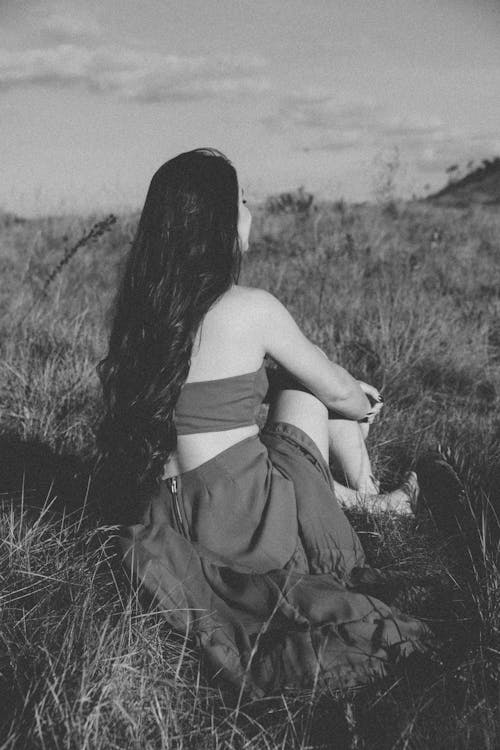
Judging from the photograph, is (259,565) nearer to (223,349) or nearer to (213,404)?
(213,404)

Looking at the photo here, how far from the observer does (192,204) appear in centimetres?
177

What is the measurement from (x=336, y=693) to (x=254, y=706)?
193 millimetres

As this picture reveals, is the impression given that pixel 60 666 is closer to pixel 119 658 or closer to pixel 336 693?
pixel 119 658

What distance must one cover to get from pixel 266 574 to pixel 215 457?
0.36 m

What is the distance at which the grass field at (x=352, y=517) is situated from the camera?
4.38ft

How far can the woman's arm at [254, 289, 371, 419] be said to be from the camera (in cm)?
185

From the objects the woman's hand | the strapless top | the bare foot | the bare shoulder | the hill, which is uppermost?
the hill

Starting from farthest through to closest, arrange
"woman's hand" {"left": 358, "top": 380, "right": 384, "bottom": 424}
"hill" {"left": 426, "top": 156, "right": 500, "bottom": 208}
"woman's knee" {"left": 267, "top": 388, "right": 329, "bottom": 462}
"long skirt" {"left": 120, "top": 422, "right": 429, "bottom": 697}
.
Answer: "hill" {"left": 426, "top": 156, "right": 500, "bottom": 208} → "woman's hand" {"left": 358, "top": 380, "right": 384, "bottom": 424} → "woman's knee" {"left": 267, "top": 388, "right": 329, "bottom": 462} → "long skirt" {"left": 120, "top": 422, "right": 429, "bottom": 697}

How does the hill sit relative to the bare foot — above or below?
above

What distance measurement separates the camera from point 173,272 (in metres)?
1.80

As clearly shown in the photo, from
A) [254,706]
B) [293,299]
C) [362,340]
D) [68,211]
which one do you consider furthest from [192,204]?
[68,211]

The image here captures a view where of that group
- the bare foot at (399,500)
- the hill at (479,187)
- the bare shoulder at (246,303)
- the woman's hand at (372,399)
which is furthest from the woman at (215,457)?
the hill at (479,187)

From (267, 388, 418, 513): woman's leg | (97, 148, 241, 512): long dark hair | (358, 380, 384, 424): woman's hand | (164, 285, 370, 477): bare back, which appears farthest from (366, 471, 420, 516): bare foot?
(97, 148, 241, 512): long dark hair

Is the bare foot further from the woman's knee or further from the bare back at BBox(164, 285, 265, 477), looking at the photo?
the bare back at BBox(164, 285, 265, 477)
